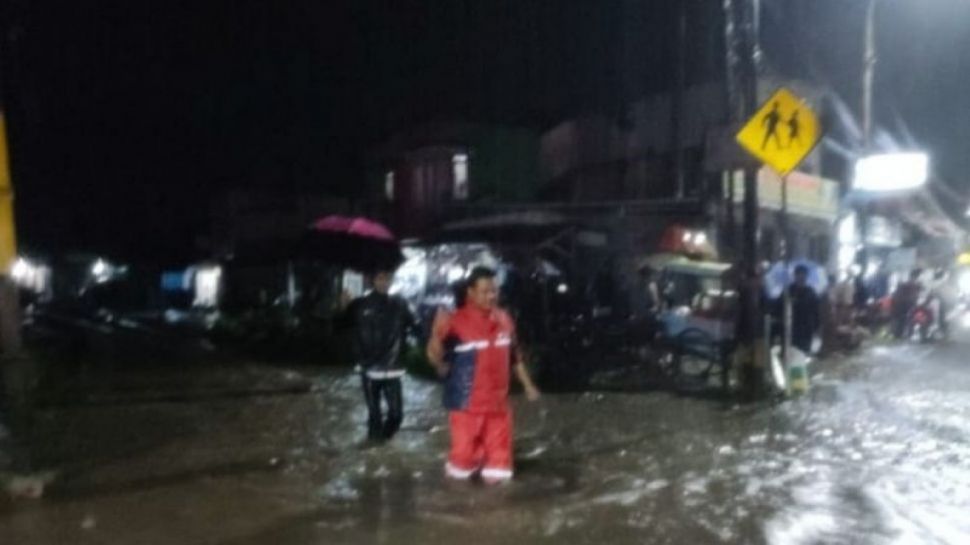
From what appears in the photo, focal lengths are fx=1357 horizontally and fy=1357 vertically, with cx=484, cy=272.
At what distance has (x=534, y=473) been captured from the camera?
10.9 metres

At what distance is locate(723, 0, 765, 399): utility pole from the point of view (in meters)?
15.6

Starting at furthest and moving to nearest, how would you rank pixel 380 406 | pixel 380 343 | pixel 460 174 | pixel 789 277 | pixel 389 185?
pixel 389 185 < pixel 460 174 < pixel 789 277 < pixel 380 406 < pixel 380 343

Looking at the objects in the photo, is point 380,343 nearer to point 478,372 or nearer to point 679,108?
point 478,372

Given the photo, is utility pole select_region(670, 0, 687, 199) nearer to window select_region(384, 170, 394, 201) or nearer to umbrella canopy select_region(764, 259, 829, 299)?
umbrella canopy select_region(764, 259, 829, 299)

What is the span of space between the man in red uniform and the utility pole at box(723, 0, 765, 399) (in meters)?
6.01

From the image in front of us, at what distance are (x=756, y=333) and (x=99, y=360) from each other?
13.1m

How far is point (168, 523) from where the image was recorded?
9008 millimetres

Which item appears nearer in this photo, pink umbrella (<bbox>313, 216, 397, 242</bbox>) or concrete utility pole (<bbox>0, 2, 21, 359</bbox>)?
concrete utility pole (<bbox>0, 2, 21, 359</bbox>)

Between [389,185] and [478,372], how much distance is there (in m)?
31.8

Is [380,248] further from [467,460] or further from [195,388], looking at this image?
[467,460]

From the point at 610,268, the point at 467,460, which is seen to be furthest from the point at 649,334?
the point at 467,460

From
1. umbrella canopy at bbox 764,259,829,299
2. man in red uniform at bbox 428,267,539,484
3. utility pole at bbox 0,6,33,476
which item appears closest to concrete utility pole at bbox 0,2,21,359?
utility pole at bbox 0,6,33,476

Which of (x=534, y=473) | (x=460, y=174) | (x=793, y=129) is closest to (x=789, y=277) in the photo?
(x=793, y=129)

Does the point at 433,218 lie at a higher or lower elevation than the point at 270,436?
higher
